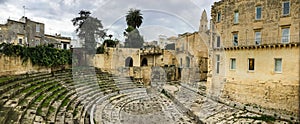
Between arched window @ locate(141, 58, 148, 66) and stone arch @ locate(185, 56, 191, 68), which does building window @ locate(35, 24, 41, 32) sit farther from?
stone arch @ locate(185, 56, 191, 68)

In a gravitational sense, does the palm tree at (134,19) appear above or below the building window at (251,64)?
above

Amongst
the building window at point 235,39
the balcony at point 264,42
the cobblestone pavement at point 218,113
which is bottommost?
the cobblestone pavement at point 218,113

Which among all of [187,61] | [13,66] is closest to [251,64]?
[187,61]

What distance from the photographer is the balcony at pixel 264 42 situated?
11743 mm

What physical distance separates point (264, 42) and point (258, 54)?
837 mm

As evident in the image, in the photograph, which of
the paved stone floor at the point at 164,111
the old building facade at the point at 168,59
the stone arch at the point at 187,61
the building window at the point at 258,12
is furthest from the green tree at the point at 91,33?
the building window at the point at 258,12

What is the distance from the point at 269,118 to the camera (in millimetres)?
11617

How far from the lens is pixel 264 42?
13.0 metres

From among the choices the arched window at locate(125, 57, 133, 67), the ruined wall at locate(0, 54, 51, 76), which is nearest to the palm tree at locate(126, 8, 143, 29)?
the arched window at locate(125, 57, 133, 67)

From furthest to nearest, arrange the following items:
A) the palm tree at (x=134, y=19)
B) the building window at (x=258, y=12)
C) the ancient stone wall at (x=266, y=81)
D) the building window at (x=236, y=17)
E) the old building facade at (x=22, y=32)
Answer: the palm tree at (x=134, y=19), the building window at (x=236, y=17), the old building facade at (x=22, y=32), the building window at (x=258, y=12), the ancient stone wall at (x=266, y=81)

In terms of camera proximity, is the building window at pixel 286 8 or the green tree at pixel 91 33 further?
the green tree at pixel 91 33

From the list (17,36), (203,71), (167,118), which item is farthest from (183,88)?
(17,36)

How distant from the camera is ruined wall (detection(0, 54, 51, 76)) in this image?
1057cm

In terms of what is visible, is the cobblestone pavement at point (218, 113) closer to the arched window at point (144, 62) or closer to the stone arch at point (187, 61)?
the stone arch at point (187, 61)
